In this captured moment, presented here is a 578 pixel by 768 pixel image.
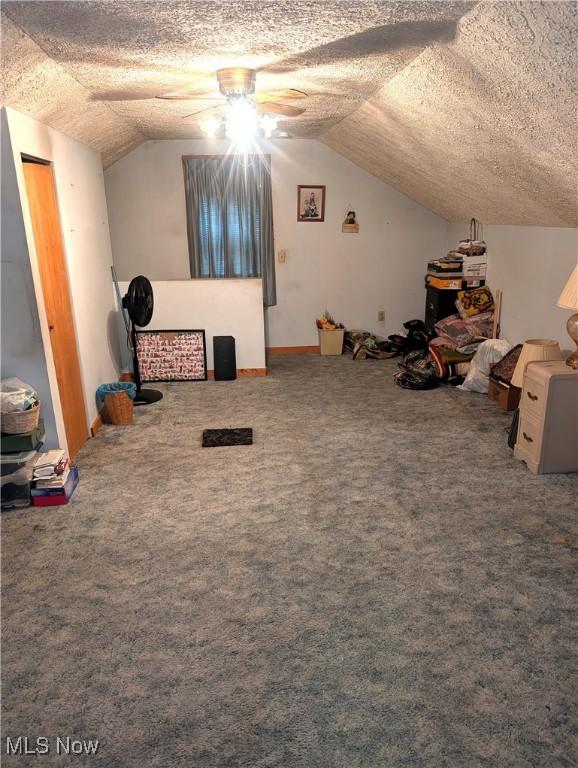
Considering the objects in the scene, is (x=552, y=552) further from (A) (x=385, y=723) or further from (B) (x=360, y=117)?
(B) (x=360, y=117)

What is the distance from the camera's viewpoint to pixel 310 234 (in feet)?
21.7

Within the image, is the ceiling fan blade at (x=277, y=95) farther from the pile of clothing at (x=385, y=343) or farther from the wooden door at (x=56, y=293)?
the pile of clothing at (x=385, y=343)

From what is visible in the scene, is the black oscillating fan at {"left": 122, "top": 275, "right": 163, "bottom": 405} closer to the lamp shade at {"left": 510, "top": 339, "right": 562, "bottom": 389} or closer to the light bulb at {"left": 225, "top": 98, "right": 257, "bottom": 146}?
the light bulb at {"left": 225, "top": 98, "right": 257, "bottom": 146}

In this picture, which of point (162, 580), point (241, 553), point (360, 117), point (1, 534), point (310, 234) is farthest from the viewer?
point (310, 234)

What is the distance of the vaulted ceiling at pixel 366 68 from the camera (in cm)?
215

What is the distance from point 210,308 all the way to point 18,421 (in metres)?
2.78

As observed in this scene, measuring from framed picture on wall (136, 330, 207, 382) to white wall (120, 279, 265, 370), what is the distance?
0.26ft

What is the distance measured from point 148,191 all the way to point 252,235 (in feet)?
4.06

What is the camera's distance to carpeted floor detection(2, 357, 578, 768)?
193 cm

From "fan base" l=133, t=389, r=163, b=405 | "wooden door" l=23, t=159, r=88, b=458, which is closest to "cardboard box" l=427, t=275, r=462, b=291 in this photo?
"fan base" l=133, t=389, r=163, b=405

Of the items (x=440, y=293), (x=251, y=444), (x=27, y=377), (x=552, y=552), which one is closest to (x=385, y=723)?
(x=552, y=552)

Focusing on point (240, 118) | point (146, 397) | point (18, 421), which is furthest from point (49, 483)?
point (240, 118)

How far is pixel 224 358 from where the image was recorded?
574cm

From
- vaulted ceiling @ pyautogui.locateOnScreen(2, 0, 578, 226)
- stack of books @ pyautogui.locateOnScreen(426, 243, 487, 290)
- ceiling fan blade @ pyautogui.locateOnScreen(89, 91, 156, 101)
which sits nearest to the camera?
vaulted ceiling @ pyautogui.locateOnScreen(2, 0, 578, 226)
